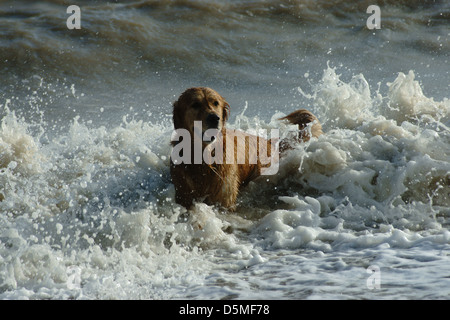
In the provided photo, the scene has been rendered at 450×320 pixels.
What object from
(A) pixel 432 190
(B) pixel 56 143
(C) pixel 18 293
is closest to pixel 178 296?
(C) pixel 18 293

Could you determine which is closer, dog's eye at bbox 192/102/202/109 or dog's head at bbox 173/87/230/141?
dog's head at bbox 173/87/230/141

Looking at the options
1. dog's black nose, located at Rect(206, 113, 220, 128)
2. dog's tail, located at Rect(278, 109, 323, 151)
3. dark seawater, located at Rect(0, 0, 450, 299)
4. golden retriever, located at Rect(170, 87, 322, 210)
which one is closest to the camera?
dark seawater, located at Rect(0, 0, 450, 299)

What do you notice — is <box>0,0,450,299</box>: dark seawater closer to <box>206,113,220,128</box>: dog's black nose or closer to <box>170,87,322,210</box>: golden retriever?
<box>170,87,322,210</box>: golden retriever

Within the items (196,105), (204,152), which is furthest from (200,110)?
(204,152)

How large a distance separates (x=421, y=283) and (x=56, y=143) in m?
5.37

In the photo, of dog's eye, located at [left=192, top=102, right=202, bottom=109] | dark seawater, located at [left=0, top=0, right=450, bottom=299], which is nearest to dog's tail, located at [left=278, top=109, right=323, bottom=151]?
dark seawater, located at [left=0, top=0, right=450, bottom=299]

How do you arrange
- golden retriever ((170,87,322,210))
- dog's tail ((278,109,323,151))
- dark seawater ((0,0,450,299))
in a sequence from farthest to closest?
1. dog's tail ((278,109,323,151))
2. golden retriever ((170,87,322,210))
3. dark seawater ((0,0,450,299))

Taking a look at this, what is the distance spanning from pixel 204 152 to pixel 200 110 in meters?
0.46

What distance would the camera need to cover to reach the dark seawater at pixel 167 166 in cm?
426

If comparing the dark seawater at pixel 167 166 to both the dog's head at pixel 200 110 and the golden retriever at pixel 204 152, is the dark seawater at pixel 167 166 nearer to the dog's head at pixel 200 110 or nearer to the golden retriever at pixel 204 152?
the golden retriever at pixel 204 152

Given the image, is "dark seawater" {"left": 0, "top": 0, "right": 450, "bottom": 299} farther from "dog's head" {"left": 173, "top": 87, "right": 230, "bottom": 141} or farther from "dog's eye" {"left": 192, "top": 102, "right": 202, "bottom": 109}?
"dog's eye" {"left": 192, "top": 102, "right": 202, "bottom": 109}

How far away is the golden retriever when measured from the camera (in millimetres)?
5309

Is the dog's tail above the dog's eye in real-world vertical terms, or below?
below
